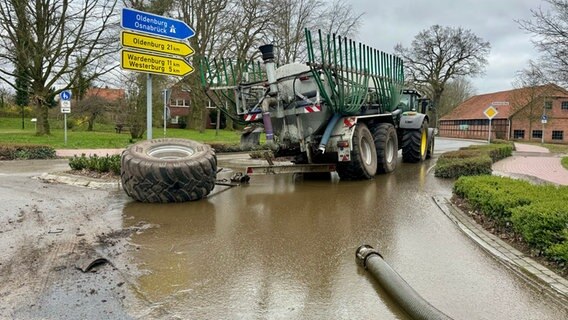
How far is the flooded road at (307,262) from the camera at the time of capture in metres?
3.28

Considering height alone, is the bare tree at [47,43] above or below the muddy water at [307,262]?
above

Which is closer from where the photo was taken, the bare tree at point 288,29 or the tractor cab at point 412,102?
the tractor cab at point 412,102

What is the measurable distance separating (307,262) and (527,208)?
2629 mm

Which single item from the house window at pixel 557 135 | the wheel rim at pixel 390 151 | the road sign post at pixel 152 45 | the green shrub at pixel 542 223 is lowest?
the green shrub at pixel 542 223

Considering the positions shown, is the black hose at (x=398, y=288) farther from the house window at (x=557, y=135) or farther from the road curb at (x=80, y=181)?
the house window at (x=557, y=135)

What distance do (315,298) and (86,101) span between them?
40.8 m

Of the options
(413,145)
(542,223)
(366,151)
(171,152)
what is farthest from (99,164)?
(413,145)

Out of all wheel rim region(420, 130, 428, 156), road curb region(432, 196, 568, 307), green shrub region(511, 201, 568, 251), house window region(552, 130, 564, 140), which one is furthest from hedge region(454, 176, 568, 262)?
house window region(552, 130, 564, 140)

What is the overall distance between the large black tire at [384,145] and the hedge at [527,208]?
3.44 meters

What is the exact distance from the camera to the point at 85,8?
24.7 meters

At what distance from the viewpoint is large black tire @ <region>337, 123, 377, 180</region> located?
31.8 feet

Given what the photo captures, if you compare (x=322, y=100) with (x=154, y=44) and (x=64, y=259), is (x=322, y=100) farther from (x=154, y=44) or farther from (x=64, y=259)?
(x=64, y=259)

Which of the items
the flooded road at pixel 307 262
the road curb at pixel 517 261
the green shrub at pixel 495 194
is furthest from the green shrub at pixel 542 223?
the flooded road at pixel 307 262

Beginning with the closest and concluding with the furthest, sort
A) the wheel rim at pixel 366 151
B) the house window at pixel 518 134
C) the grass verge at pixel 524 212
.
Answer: the grass verge at pixel 524 212
the wheel rim at pixel 366 151
the house window at pixel 518 134
